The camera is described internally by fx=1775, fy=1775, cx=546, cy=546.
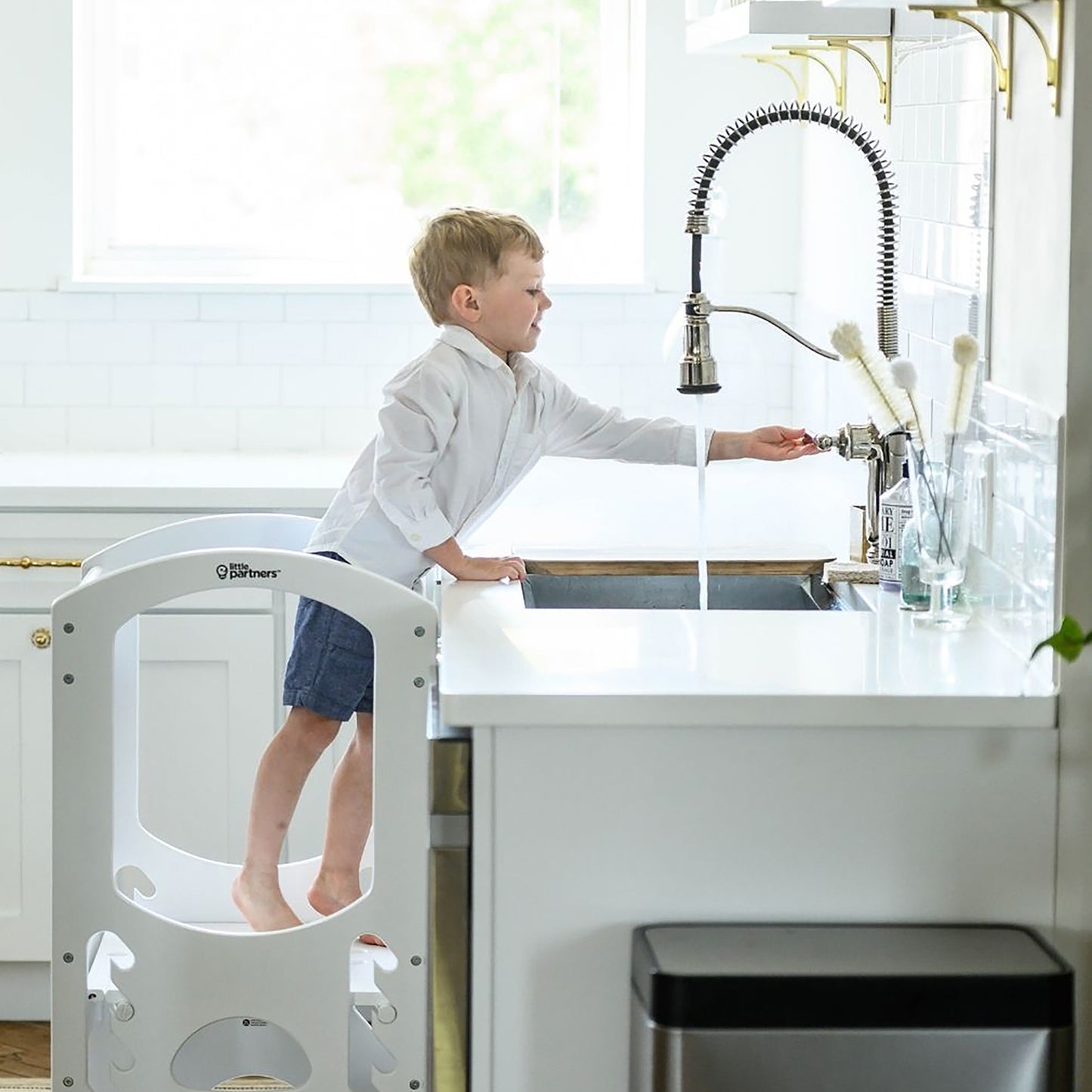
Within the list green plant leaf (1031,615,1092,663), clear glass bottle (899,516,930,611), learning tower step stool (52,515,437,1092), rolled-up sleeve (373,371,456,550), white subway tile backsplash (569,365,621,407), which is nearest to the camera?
green plant leaf (1031,615,1092,663)

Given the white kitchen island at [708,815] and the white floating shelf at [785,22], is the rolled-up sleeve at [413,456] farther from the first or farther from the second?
the white floating shelf at [785,22]

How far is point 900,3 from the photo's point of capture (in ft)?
5.90

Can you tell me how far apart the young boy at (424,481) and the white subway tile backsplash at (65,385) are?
4.66ft

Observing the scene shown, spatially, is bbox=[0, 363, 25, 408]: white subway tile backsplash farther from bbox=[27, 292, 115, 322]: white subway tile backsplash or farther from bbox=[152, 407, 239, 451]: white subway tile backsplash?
bbox=[152, 407, 239, 451]: white subway tile backsplash

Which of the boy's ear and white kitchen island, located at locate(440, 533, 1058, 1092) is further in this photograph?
the boy's ear

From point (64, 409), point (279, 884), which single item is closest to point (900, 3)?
point (279, 884)

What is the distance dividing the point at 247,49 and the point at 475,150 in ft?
1.68

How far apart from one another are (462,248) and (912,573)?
73cm

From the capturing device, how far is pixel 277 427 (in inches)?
144

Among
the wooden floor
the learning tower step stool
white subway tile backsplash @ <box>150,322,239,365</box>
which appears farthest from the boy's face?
the wooden floor

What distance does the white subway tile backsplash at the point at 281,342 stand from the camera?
11.9ft

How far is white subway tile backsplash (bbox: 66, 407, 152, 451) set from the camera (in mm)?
3626

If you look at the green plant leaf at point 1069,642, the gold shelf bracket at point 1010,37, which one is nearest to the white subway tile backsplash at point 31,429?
the gold shelf bracket at point 1010,37

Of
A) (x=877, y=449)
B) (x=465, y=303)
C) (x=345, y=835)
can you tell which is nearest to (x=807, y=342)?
(x=877, y=449)
